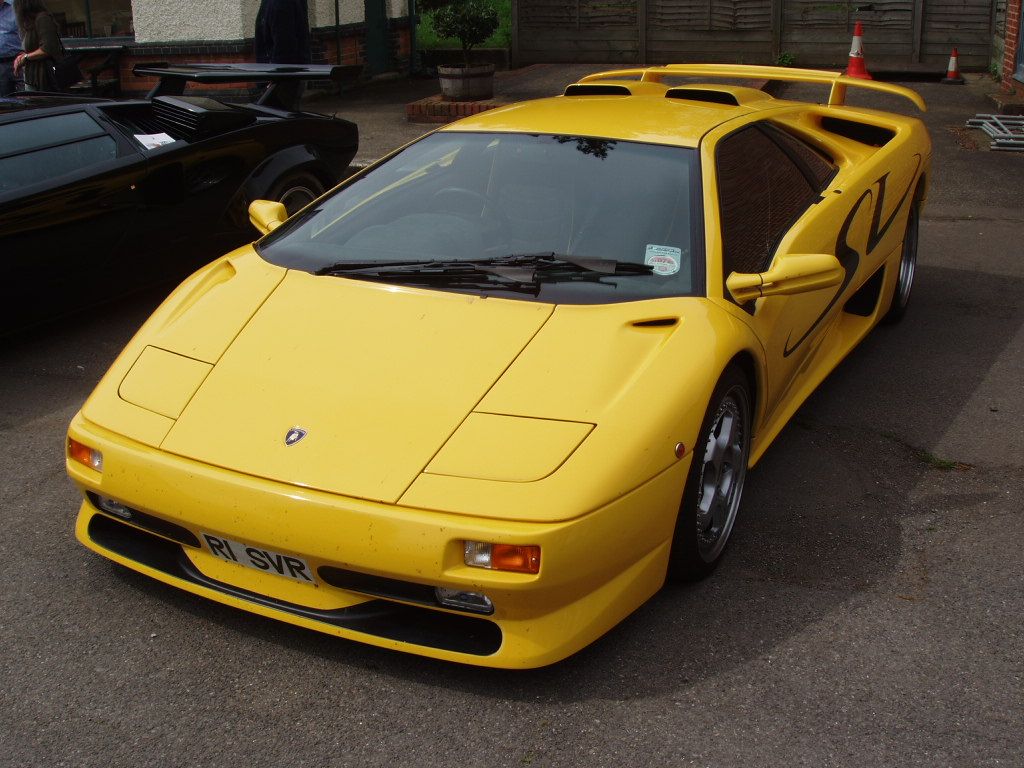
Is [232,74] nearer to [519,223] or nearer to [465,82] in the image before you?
[519,223]

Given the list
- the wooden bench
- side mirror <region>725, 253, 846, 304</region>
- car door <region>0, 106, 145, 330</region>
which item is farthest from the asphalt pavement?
the wooden bench

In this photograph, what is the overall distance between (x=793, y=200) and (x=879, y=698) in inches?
79.9

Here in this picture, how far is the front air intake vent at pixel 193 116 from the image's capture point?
622 cm

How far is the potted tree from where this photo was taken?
40.7 feet

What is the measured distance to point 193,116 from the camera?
621 centimetres

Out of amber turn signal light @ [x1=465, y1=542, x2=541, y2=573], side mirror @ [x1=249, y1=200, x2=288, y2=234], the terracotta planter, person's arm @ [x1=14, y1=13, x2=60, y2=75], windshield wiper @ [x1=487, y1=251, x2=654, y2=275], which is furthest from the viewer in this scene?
the terracotta planter

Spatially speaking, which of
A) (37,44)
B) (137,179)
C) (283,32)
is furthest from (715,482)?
(37,44)

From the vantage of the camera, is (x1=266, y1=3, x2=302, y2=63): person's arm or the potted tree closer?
(x1=266, y1=3, x2=302, y2=63): person's arm

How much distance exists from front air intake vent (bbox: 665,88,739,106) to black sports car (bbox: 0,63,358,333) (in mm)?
2429

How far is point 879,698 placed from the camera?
2.96m

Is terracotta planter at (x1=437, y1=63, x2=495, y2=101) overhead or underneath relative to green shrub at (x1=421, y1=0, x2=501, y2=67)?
underneath

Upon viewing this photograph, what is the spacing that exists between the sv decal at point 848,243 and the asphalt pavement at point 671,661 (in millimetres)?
516

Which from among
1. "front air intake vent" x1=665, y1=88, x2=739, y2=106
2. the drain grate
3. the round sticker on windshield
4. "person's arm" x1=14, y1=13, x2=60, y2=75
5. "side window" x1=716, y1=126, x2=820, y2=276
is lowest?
the drain grate

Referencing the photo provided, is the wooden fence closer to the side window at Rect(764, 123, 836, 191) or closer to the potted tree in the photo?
the potted tree
